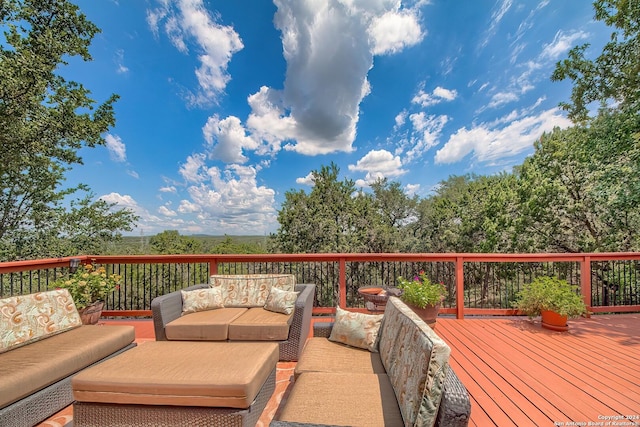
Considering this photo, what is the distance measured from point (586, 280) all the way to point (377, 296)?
131 inches

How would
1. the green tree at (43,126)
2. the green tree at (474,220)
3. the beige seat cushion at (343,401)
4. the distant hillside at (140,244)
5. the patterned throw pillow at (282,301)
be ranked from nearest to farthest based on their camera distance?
the beige seat cushion at (343,401)
the patterned throw pillow at (282,301)
the green tree at (43,126)
the green tree at (474,220)
the distant hillside at (140,244)

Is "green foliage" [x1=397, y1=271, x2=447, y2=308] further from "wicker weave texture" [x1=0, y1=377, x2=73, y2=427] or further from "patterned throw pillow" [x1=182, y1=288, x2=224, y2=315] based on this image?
"wicker weave texture" [x1=0, y1=377, x2=73, y2=427]

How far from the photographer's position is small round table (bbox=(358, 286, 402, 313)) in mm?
3352

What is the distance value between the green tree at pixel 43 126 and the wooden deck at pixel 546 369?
985 centimetres

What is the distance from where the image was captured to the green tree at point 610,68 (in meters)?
5.65

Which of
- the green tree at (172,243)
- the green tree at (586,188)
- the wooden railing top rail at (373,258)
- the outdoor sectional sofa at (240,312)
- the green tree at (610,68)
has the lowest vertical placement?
the green tree at (172,243)

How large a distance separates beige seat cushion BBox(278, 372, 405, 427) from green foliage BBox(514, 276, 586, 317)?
3.11 meters

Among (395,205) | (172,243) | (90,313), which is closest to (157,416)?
(90,313)

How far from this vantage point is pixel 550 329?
11.4ft

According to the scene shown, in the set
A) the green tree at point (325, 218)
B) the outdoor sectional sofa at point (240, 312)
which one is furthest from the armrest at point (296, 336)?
the green tree at point (325, 218)

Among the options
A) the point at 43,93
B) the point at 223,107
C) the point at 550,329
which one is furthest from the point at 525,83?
the point at 43,93

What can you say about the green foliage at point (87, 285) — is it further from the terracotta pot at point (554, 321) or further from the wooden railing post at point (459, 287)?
the terracotta pot at point (554, 321)

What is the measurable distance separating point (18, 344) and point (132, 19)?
7921 millimetres

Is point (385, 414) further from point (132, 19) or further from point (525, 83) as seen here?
point (525, 83)
